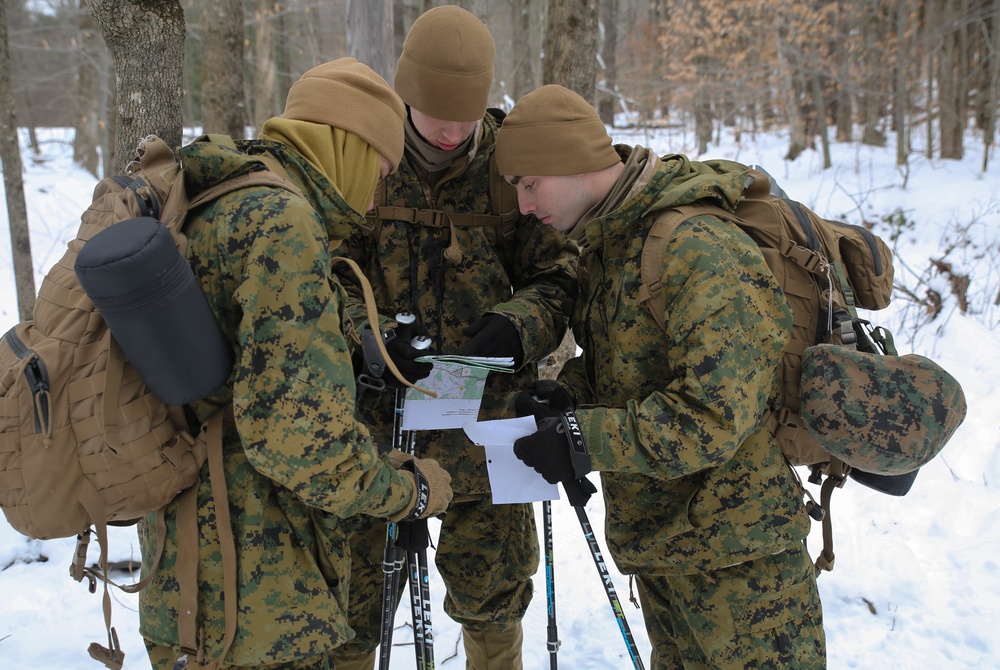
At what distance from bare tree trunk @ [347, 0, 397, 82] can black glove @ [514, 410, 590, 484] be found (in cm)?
404

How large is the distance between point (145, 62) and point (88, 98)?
14.9m

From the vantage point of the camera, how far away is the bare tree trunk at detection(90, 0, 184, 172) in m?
2.82

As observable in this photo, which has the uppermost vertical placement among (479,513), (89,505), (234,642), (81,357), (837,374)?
(81,357)

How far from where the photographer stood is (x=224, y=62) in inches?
259

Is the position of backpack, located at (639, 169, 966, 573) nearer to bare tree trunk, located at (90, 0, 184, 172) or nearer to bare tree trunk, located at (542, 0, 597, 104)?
bare tree trunk, located at (90, 0, 184, 172)

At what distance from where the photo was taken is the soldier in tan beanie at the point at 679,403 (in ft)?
6.42

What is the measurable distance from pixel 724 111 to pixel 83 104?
15.6m

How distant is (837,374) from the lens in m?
2.00

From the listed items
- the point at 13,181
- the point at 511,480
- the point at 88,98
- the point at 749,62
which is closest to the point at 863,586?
the point at 511,480

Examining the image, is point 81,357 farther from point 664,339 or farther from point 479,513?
point 479,513

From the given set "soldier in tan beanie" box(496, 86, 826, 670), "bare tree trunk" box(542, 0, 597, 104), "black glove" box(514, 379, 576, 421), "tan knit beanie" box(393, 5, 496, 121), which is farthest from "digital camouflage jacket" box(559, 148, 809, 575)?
"bare tree trunk" box(542, 0, 597, 104)

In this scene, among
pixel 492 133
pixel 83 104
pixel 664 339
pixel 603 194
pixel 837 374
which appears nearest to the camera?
pixel 837 374

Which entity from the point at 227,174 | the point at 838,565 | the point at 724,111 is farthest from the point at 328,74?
the point at 724,111

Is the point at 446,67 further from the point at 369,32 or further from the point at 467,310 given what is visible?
the point at 369,32
